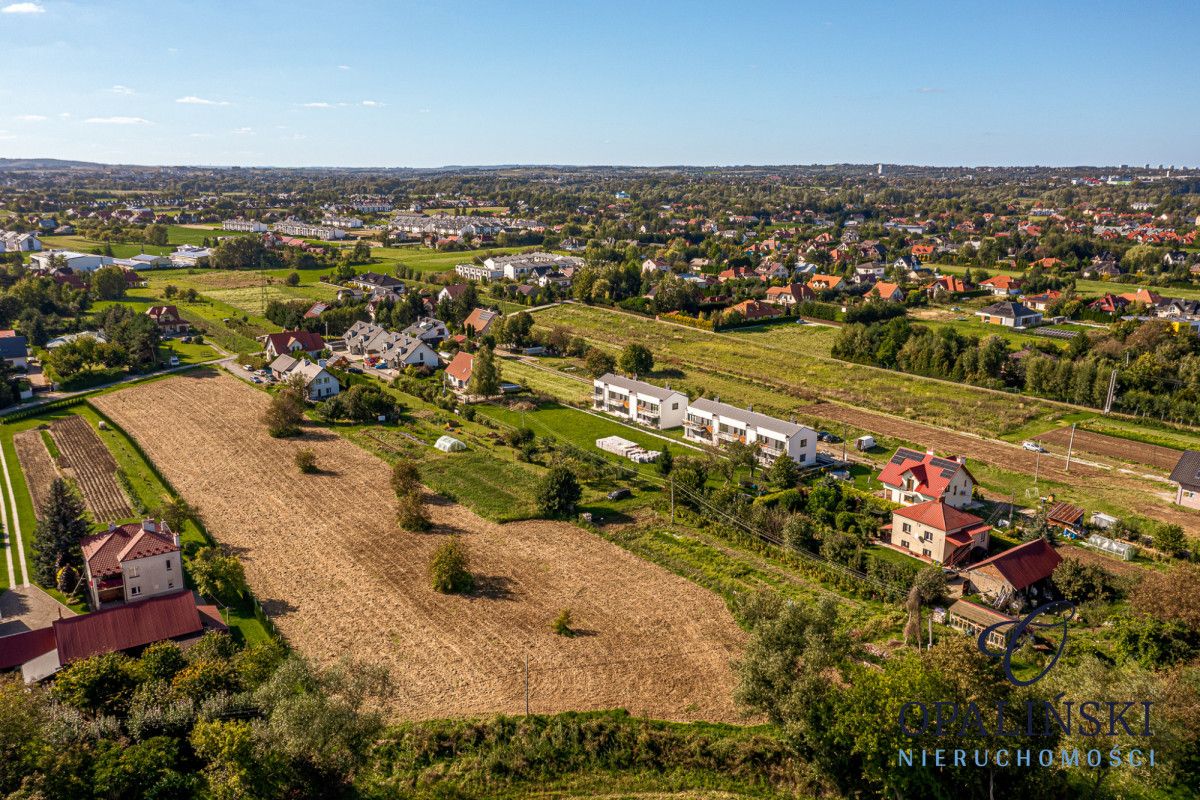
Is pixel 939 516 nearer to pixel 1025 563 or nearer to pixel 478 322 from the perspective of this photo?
pixel 1025 563

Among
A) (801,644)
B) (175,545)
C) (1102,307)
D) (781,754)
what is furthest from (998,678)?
(1102,307)

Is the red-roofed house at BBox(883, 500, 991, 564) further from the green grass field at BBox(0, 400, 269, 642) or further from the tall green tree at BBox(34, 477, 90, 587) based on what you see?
the tall green tree at BBox(34, 477, 90, 587)

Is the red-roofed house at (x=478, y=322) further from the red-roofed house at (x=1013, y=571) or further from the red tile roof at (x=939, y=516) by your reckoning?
the red-roofed house at (x=1013, y=571)

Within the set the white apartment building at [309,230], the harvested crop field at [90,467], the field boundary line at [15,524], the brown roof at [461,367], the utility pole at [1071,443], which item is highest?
the white apartment building at [309,230]

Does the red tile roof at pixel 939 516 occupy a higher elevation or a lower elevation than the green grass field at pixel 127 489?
higher

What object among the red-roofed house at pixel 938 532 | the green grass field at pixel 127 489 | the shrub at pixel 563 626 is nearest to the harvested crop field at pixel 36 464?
the green grass field at pixel 127 489

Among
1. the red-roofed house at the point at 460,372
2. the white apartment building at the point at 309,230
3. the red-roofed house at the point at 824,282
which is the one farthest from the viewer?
the white apartment building at the point at 309,230
